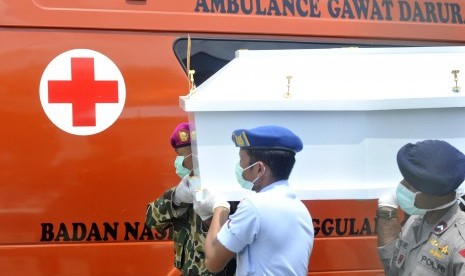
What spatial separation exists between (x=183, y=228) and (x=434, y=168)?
131 centimetres

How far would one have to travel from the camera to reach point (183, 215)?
2.84 metres

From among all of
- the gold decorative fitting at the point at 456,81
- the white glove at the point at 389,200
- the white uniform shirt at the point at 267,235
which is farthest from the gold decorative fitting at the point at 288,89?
the gold decorative fitting at the point at 456,81

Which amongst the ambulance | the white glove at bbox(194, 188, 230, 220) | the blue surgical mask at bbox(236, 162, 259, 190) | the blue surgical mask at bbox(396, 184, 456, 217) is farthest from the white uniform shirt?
the ambulance

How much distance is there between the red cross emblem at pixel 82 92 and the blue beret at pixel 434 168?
1.56m

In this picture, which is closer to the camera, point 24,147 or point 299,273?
point 299,273

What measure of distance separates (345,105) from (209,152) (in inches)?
20.7

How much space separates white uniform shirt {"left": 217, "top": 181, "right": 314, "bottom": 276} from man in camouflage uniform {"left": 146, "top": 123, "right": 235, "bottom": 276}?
715 mm

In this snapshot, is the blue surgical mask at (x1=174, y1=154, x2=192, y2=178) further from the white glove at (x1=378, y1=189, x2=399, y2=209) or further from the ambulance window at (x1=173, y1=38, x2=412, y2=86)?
the white glove at (x1=378, y1=189, x2=399, y2=209)

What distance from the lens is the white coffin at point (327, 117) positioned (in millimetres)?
2279

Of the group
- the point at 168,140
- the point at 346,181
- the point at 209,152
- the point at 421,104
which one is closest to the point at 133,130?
the point at 168,140

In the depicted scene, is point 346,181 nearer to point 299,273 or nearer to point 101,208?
point 299,273

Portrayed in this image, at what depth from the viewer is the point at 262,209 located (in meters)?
2.01

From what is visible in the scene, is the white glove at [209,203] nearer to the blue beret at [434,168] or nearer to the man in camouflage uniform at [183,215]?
the man in camouflage uniform at [183,215]

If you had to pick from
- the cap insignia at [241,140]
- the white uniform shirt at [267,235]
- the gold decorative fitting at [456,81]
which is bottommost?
the white uniform shirt at [267,235]
